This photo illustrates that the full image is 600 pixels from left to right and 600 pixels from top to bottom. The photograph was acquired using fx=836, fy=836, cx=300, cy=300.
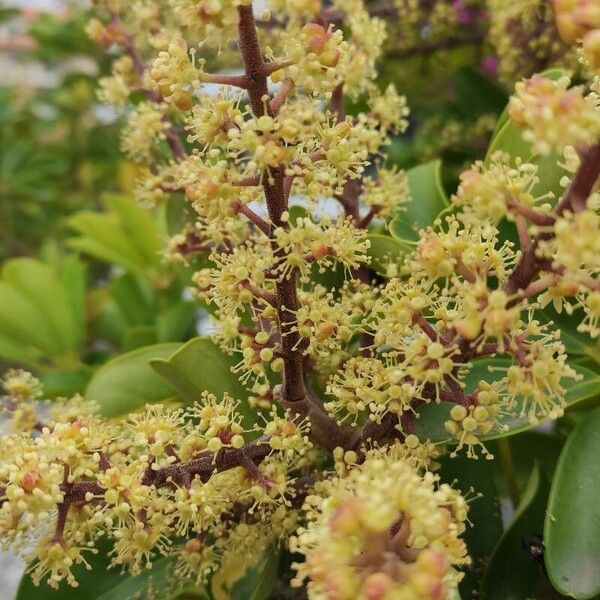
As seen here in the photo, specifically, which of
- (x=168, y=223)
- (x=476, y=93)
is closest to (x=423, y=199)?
(x=168, y=223)

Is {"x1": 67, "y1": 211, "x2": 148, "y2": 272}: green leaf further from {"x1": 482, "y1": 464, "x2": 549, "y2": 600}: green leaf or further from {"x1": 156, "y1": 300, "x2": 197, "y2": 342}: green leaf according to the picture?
{"x1": 482, "y1": 464, "x2": 549, "y2": 600}: green leaf

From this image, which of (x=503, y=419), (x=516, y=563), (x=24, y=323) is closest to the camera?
(x=503, y=419)

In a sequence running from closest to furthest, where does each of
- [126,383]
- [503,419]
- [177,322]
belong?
[503,419] < [126,383] < [177,322]

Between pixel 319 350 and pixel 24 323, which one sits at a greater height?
pixel 319 350

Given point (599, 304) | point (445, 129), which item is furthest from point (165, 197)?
point (445, 129)

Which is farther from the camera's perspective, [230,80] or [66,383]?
[66,383]

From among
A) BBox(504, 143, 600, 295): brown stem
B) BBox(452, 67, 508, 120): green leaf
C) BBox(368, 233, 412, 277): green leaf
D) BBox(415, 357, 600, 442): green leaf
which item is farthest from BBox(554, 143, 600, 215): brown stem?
BBox(452, 67, 508, 120): green leaf

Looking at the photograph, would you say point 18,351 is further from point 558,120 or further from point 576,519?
point 558,120

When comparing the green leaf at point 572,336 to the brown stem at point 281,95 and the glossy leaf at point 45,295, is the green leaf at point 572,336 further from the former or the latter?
the glossy leaf at point 45,295
